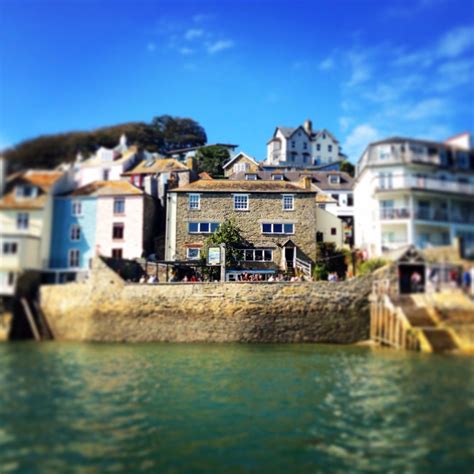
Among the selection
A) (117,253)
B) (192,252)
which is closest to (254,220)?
(192,252)

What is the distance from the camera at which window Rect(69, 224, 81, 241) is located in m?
4.73

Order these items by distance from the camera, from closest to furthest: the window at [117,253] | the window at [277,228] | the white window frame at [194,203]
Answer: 1. the window at [117,253]
2. the white window frame at [194,203]
3. the window at [277,228]

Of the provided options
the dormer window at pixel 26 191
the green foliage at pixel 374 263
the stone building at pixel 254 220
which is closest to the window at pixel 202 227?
the stone building at pixel 254 220

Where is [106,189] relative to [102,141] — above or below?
below

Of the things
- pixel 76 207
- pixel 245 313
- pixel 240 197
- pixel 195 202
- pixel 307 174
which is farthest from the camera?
pixel 245 313

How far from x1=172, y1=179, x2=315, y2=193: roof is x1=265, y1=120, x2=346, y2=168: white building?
4.39 feet

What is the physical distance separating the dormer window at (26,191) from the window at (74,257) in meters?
0.81

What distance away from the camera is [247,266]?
1609cm

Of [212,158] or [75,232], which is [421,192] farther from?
[75,232]

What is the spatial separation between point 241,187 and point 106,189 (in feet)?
23.2

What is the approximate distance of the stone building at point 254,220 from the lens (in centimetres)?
1130

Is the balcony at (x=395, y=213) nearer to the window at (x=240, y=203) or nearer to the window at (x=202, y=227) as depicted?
the window at (x=240, y=203)

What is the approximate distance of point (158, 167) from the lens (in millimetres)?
6605

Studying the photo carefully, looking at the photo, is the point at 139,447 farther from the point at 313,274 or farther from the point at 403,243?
the point at 313,274
